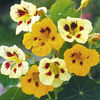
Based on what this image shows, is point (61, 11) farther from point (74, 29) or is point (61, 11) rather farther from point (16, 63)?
point (16, 63)

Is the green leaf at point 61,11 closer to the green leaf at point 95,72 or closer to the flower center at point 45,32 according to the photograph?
the flower center at point 45,32

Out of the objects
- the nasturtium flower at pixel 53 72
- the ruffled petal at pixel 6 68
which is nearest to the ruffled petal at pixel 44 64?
the nasturtium flower at pixel 53 72

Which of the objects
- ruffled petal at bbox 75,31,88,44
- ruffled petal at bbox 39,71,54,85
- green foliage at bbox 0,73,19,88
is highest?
ruffled petal at bbox 75,31,88,44

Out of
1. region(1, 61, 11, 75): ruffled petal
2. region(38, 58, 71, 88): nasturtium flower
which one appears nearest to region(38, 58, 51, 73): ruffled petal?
region(38, 58, 71, 88): nasturtium flower

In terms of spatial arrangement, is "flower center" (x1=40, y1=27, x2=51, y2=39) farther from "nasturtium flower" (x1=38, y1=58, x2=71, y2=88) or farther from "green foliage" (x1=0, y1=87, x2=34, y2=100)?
"green foliage" (x1=0, y1=87, x2=34, y2=100)

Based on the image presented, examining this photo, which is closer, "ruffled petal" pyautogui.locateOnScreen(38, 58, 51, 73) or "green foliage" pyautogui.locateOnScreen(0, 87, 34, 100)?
"ruffled petal" pyautogui.locateOnScreen(38, 58, 51, 73)
